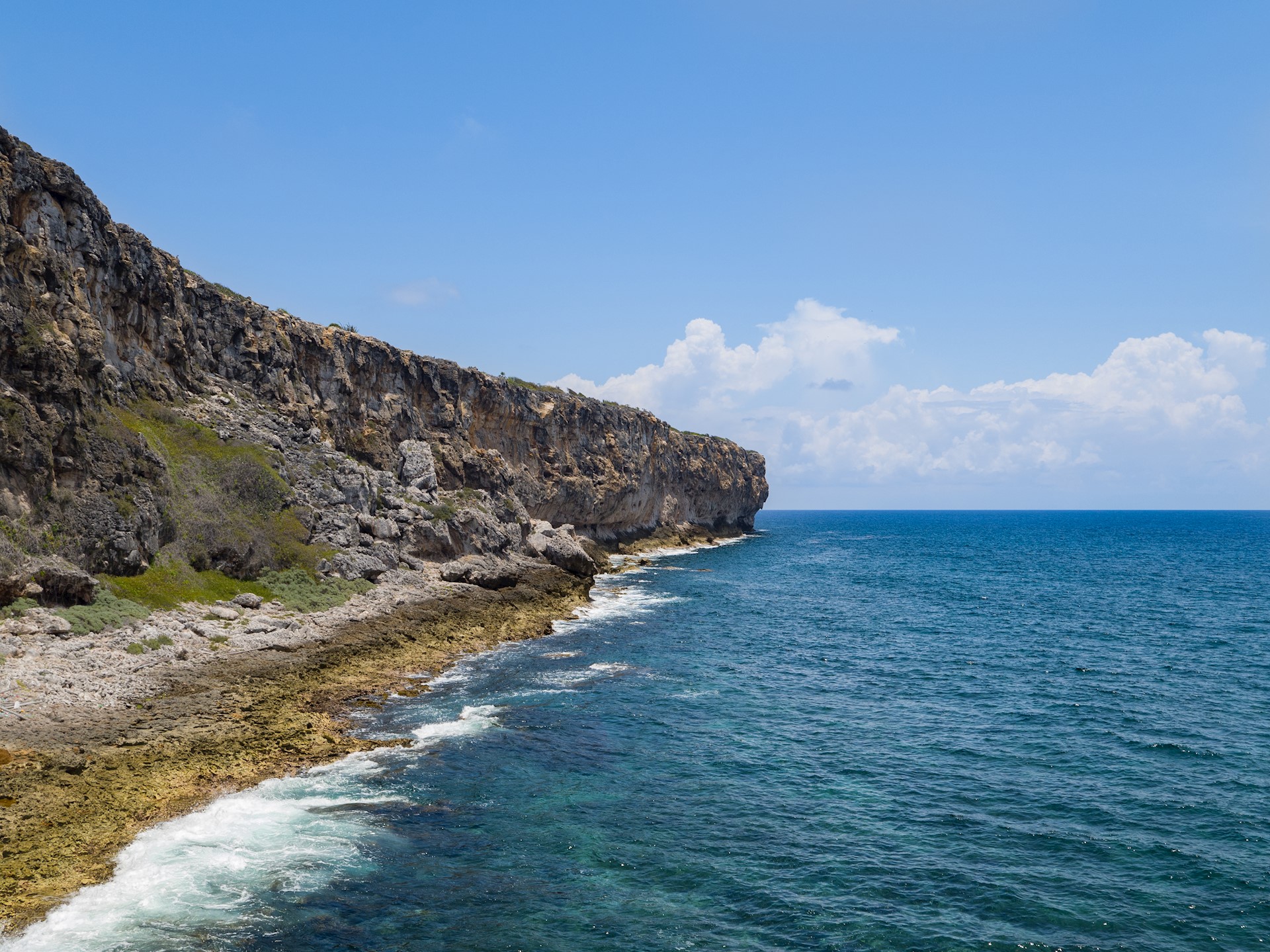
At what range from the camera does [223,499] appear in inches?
1833

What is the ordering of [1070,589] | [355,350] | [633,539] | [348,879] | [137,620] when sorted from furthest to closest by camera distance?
[633,539] → [1070,589] → [355,350] → [137,620] → [348,879]

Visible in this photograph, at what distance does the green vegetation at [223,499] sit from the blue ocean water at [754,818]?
47.2 ft

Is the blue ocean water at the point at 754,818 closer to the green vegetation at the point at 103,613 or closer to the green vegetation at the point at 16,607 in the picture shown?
the green vegetation at the point at 103,613

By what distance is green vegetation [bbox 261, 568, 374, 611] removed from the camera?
140ft

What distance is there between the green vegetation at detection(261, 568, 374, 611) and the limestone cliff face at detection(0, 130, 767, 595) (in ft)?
4.94

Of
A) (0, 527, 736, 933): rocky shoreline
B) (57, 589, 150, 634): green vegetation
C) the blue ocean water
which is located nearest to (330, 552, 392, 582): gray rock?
(0, 527, 736, 933): rocky shoreline

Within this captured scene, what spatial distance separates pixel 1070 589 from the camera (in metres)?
79.9

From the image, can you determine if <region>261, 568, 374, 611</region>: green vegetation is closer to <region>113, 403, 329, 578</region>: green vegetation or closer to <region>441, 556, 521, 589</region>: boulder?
<region>113, 403, 329, 578</region>: green vegetation

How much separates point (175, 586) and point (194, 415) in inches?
679

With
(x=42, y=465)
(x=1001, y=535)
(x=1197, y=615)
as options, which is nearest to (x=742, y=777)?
(x=42, y=465)

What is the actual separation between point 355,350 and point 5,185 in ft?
114

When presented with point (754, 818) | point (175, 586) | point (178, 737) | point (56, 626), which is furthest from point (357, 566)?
point (754, 818)

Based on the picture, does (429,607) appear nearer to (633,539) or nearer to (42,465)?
(42,465)

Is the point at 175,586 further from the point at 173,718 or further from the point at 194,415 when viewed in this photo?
the point at 194,415
